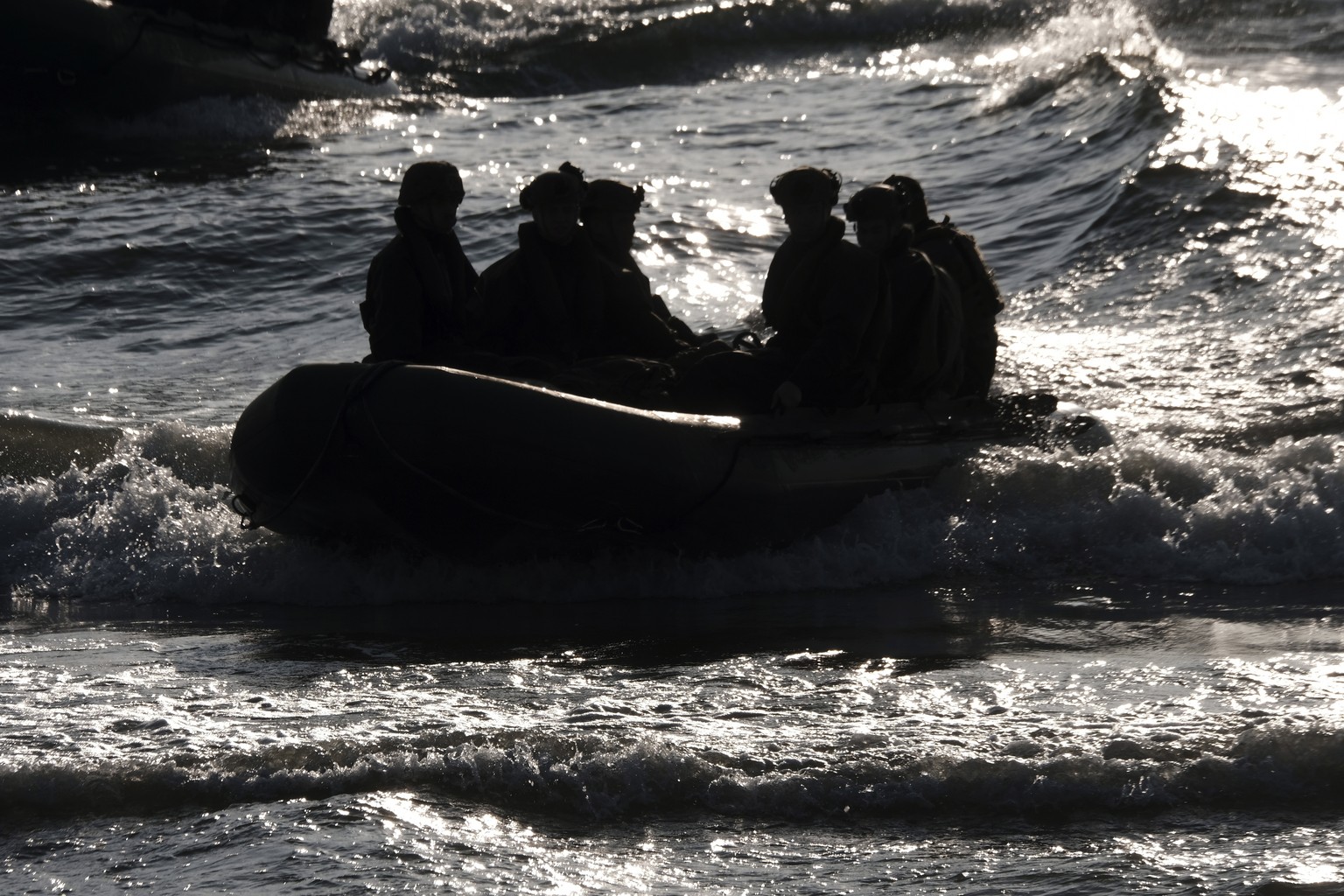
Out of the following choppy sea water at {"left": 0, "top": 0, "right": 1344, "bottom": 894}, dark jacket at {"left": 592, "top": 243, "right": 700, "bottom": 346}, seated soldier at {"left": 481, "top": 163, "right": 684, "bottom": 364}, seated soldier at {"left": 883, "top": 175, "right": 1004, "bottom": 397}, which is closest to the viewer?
choppy sea water at {"left": 0, "top": 0, "right": 1344, "bottom": 894}

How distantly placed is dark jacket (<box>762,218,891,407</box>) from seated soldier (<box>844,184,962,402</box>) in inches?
4.9

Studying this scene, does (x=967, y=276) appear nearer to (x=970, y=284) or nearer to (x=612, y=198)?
(x=970, y=284)

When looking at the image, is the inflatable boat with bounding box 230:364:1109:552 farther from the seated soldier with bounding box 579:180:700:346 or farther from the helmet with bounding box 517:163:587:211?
the seated soldier with bounding box 579:180:700:346

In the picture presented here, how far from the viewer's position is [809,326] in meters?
6.20

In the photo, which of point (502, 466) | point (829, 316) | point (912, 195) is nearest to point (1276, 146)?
point (912, 195)

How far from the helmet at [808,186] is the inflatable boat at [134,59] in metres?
11.4

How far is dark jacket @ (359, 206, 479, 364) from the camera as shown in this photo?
6047mm

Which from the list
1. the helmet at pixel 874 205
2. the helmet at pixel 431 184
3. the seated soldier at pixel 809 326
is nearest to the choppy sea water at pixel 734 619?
the seated soldier at pixel 809 326

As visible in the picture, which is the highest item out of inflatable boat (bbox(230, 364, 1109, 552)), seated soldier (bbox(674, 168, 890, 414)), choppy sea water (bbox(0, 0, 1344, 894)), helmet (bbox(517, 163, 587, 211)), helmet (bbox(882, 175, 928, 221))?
helmet (bbox(517, 163, 587, 211))

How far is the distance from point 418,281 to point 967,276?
2.31m

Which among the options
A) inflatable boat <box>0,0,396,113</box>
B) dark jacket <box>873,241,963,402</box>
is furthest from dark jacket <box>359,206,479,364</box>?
inflatable boat <box>0,0,396,113</box>

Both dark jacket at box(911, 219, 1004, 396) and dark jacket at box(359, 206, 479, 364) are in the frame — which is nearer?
dark jacket at box(359, 206, 479, 364)

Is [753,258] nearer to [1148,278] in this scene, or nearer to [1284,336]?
[1148,278]

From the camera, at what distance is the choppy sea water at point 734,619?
345 centimetres
